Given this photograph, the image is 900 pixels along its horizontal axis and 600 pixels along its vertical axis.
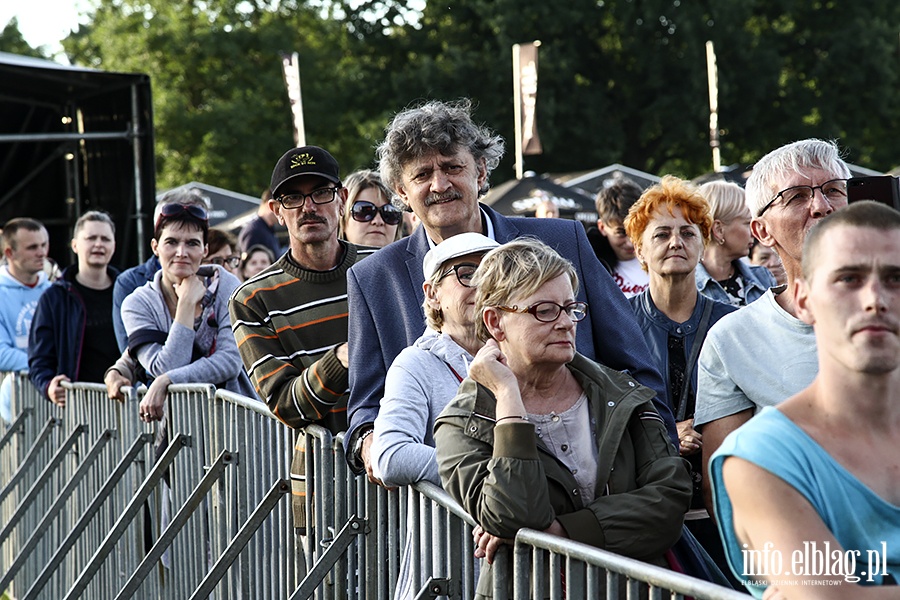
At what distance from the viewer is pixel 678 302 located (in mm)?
4629

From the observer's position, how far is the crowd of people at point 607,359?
2.19 meters

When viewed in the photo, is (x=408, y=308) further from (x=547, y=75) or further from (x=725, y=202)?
(x=547, y=75)

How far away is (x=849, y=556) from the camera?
7.11 ft

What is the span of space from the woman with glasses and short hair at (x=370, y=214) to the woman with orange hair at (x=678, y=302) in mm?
1494

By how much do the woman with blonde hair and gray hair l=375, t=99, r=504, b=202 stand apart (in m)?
1.76

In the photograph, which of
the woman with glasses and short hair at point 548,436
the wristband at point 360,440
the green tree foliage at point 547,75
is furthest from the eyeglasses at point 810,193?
the green tree foliage at point 547,75

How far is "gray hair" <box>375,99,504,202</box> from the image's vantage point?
408cm

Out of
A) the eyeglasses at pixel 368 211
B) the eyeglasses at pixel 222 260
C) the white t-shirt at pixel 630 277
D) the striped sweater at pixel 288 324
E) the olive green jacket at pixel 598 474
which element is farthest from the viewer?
the eyeglasses at pixel 222 260

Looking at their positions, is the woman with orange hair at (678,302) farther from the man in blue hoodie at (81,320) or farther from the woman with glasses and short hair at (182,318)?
the man in blue hoodie at (81,320)

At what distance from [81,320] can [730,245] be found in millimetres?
4106

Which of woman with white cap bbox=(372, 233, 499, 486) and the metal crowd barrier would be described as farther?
woman with white cap bbox=(372, 233, 499, 486)

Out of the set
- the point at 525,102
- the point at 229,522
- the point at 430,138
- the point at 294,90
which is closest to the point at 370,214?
the point at 229,522

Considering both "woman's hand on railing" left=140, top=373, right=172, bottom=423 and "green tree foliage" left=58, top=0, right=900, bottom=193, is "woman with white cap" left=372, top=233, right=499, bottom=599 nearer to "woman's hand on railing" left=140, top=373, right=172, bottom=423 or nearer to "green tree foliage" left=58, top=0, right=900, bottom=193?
"woman's hand on railing" left=140, top=373, right=172, bottom=423

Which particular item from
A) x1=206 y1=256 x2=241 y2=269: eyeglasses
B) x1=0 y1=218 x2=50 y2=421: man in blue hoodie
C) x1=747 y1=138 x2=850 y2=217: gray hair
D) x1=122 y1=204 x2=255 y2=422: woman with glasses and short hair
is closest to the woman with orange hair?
x1=747 y1=138 x2=850 y2=217: gray hair
